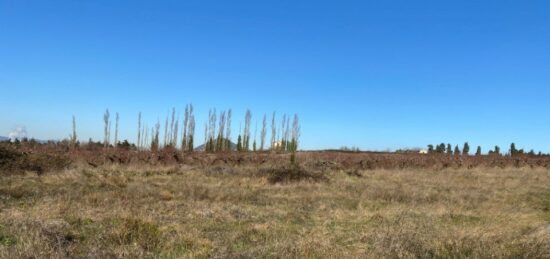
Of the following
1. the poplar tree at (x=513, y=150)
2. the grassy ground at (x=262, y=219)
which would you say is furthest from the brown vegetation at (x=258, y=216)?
the poplar tree at (x=513, y=150)

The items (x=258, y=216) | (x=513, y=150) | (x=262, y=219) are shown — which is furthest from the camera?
(x=513, y=150)

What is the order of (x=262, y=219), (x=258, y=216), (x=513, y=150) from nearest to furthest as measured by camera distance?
(x=262, y=219), (x=258, y=216), (x=513, y=150)

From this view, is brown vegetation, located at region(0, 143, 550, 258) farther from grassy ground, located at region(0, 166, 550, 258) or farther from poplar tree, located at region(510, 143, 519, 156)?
poplar tree, located at region(510, 143, 519, 156)

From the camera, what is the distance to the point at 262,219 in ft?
31.5

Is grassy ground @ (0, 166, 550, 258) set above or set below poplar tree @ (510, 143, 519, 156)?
below

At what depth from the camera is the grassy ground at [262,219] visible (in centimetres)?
630

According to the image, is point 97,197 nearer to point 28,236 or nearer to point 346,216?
point 28,236

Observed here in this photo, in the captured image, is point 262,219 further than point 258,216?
No

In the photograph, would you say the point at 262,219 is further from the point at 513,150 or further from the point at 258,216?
the point at 513,150

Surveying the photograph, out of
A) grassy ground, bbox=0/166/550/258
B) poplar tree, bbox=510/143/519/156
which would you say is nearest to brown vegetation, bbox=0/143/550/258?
grassy ground, bbox=0/166/550/258

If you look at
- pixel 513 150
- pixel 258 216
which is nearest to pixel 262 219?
pixel 258 216

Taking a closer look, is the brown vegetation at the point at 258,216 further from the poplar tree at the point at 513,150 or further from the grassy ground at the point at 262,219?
the poplar tree at the point at 513,150

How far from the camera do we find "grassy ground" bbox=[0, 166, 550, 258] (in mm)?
6301

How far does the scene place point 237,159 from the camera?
27.1 metres
